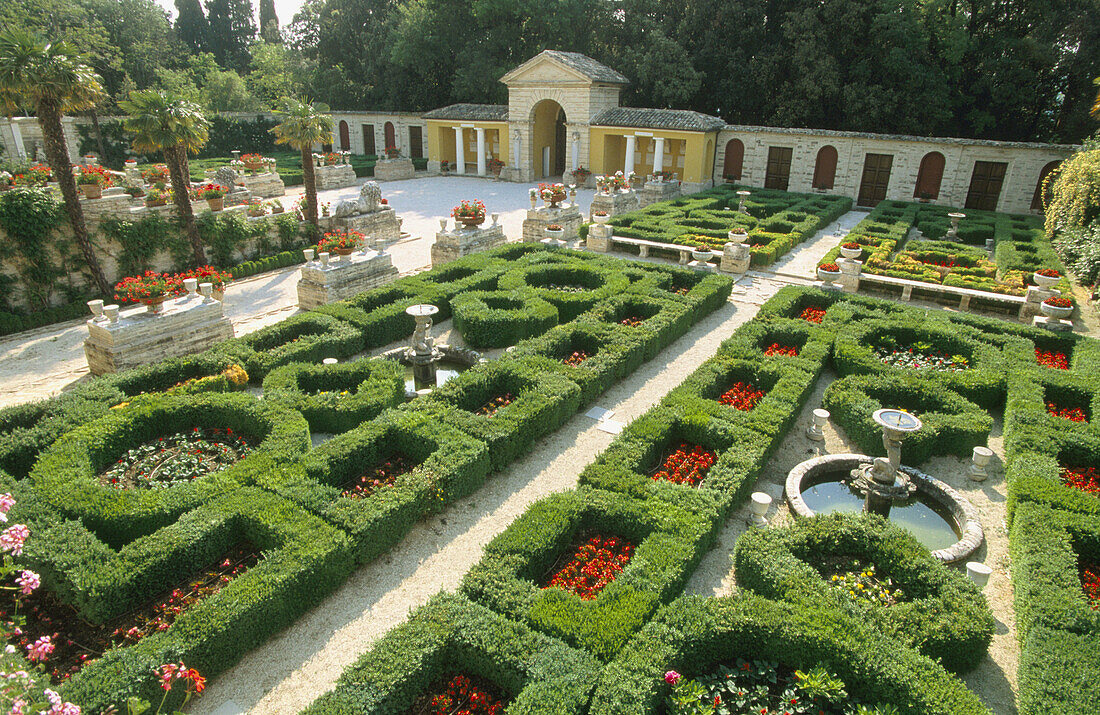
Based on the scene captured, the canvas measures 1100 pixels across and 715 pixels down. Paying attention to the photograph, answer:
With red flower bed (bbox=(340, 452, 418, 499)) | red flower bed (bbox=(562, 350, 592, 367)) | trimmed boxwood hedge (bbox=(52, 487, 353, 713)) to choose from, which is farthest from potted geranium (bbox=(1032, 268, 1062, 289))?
trimmed boxwood hedge (bbox=(52, 487, 353, 713))

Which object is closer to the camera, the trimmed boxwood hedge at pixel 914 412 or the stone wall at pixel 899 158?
the trimmed boxwood hedge at pixel 914 412

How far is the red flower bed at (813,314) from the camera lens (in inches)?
643

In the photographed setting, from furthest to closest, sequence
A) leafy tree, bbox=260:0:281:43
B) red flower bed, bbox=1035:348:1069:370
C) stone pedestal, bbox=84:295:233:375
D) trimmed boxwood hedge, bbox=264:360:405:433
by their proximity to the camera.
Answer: leafy tree, bbox=260:0:281:43
red flower bed, bbox=1035:348:1069:370
stone pedestal, bbox=84:295:233:375
trimmed boxwood hedge, bbox=264:360:405:433

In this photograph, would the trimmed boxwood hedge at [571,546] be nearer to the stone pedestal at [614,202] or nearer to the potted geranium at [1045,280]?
the potted geranium at [1045,280]

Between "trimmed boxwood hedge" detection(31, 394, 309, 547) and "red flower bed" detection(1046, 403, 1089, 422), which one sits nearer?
"trimmed boxwood hedge" detection(31, 394, 309, 547)

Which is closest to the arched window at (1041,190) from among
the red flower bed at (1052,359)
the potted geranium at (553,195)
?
the red flower bed at (1052,359)

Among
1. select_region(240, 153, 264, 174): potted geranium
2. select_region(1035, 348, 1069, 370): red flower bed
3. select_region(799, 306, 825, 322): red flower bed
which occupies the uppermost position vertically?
select_region(240, 153, 264, 174): potted geranium

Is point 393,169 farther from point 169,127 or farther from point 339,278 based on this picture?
point 339,278

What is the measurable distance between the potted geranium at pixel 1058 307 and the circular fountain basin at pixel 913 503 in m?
8.91

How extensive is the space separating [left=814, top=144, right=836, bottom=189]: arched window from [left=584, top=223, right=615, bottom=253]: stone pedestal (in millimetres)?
16301

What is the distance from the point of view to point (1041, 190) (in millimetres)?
28375

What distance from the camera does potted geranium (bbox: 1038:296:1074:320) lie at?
1572 cm

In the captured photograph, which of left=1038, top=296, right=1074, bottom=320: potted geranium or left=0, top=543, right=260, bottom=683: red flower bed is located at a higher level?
left=1038, top=296, right=1074, bottom=320: potted geranium

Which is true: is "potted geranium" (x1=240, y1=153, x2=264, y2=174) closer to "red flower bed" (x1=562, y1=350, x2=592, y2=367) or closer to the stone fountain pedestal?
the stone fountain pedestal
